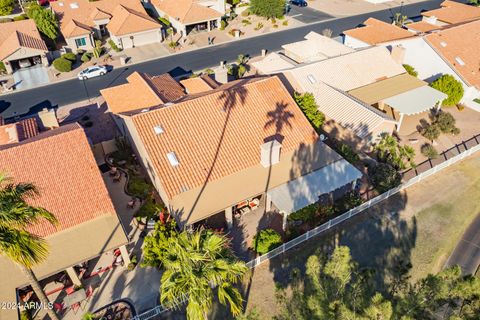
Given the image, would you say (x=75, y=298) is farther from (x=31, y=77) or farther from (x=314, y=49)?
(x=314, y=49)

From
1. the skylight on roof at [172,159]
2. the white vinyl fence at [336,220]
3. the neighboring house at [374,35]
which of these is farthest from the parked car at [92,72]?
the white vinyl fence at [336,220]

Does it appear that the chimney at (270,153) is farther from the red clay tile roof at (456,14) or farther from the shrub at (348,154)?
the red clay tile roof at (456,14)

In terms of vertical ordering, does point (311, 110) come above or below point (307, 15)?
above

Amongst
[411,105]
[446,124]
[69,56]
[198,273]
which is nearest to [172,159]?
[198,273]

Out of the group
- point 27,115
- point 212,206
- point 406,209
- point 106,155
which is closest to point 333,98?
point 406,209

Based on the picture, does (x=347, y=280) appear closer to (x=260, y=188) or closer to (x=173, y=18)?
(x=260, y=188)

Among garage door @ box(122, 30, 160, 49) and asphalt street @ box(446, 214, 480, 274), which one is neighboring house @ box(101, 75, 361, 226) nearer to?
asphalt street @ box(446, 214, 480, 274)
